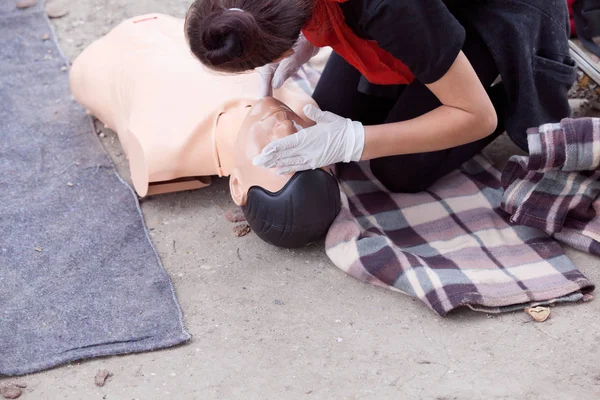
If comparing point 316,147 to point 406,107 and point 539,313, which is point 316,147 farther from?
point 539,313

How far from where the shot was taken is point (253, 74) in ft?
7.68

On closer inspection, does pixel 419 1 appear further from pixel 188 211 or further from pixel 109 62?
pixel 109 62

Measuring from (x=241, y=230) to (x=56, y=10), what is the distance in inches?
70.0

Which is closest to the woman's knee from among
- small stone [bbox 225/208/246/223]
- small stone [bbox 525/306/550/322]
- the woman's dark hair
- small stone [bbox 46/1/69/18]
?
small stone [bbox 225/208/246/223]

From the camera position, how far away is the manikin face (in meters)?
1.88

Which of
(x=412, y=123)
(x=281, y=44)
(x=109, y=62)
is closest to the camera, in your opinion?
(x=281, y=44)

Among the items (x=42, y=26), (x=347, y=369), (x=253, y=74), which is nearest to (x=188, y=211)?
(x=253, y=74)

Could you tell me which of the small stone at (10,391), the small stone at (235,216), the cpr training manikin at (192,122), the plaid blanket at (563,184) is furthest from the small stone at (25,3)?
the plaid blanket at (563,184)

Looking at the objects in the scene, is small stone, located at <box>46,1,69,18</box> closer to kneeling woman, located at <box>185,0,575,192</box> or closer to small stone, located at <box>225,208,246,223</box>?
kneeling woman, located at <box>185,0,575,192</box>

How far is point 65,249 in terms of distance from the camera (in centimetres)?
200

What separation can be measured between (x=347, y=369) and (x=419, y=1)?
2.72 feet

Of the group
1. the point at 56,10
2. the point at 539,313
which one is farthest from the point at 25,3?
the point at 539,313

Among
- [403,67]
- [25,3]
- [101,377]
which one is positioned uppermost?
[403,67]

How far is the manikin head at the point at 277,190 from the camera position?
1.85 metres
